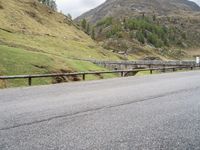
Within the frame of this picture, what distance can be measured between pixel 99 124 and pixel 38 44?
3137 inches

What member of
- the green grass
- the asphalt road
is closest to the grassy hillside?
the green grass

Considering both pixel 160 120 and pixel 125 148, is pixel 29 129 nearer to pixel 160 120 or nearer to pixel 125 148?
pixel 125 148

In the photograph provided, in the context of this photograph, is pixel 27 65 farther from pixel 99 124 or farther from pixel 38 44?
pixel 38 44

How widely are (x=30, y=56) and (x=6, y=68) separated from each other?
6.82 m

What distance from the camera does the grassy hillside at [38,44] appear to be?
3269cm

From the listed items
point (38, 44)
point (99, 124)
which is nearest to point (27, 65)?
point (99, 124)

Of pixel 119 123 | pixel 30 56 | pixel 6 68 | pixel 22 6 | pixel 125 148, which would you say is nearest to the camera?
pixel 125 148

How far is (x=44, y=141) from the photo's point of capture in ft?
25.4

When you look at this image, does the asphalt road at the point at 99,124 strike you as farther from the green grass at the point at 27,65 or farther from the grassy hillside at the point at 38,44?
the green grass at the point at 27,65

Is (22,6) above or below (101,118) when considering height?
above

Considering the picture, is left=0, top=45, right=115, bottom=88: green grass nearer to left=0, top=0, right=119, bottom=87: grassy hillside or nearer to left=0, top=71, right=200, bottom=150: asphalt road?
left=0, top=0, right=119, bottom=87: grassy hillside

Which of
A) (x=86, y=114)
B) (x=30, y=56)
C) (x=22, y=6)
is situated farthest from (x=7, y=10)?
(x=86, y=114)

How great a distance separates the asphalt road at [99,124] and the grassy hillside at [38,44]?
11.9 m

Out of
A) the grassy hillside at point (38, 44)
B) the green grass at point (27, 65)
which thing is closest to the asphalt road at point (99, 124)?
the grassy hillside at point (38, 44)
